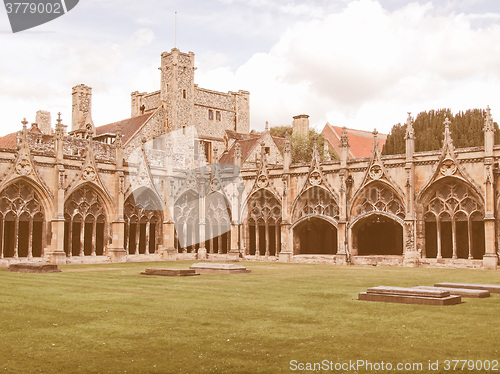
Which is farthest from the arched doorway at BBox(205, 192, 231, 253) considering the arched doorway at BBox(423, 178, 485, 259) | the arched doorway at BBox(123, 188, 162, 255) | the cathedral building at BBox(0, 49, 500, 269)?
the arched doorway at BBox(423, 178, 485, 259)

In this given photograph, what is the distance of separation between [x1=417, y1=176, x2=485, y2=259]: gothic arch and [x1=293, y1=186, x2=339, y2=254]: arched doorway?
5.59 m

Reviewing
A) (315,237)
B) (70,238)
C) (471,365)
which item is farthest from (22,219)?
(471,365)

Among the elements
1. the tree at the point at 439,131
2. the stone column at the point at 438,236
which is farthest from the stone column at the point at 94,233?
the tree at the point at 439,131

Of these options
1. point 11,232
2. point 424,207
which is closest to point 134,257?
point 11,232

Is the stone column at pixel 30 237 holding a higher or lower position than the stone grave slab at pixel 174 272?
higher

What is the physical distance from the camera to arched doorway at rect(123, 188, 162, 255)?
36.0 metres

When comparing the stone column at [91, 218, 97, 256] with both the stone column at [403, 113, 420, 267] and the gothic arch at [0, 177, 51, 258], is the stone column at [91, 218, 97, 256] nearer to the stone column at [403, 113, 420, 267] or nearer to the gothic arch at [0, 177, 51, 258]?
the gothic arch at [0, 177, 51, 258]

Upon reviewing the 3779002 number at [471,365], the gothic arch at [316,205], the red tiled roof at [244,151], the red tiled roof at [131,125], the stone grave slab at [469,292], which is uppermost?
the red tiled roof at [131,125]

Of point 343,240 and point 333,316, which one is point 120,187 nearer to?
point 343,240

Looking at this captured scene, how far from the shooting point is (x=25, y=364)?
7227 mm

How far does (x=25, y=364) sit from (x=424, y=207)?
26323 mm

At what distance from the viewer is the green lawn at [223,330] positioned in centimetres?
744

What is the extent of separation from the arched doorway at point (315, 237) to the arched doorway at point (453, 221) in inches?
262

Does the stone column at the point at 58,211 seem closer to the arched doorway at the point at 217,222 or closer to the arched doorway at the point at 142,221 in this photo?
the arched doorway at the point at 142,221
